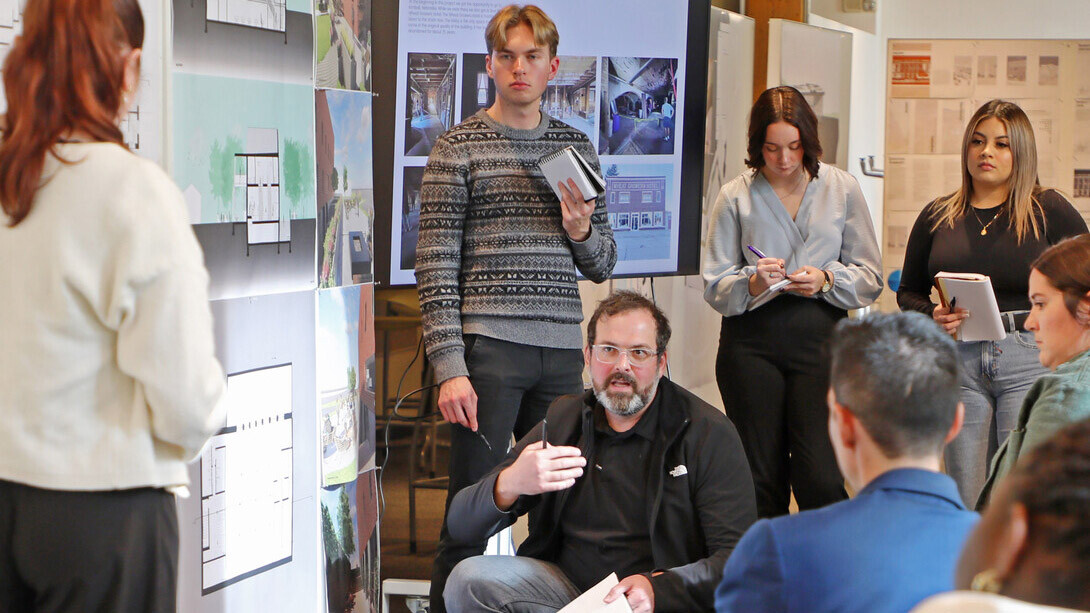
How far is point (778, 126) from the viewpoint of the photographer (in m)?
3.54

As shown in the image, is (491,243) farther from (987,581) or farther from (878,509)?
(987,581)

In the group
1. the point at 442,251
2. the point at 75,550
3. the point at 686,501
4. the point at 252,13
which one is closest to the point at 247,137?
the point at 252,13

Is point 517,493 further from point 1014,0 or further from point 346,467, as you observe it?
point 1014,0

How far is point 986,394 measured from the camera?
3381mm

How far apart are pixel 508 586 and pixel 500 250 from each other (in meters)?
0.87

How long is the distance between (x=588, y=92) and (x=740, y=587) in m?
2.66

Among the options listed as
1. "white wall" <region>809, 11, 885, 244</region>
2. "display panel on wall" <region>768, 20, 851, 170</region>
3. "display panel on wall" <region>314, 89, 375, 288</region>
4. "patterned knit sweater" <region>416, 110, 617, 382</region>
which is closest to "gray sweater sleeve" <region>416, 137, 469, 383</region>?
"patterned knit sweater" <region>416, 110, 617, 382</region>

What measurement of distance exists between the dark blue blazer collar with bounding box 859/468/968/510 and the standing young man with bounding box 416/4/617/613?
158cm

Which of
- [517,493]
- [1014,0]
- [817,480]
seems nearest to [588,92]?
[817,480]

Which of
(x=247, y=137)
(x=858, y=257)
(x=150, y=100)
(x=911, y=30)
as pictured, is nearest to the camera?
(x=150, y=100)

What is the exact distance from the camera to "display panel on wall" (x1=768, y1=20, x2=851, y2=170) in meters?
5.63

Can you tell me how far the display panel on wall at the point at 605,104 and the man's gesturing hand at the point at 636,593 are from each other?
4.82ft

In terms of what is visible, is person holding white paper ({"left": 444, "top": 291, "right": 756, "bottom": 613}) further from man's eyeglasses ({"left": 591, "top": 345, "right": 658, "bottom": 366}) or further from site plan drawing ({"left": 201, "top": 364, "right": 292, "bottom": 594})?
site plan drawing ({"left": 201, "top": 364, "right": 292, "bottom": 594})

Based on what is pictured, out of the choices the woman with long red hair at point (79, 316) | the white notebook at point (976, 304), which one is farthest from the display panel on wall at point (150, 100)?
the white notebook at point (976, 304)
